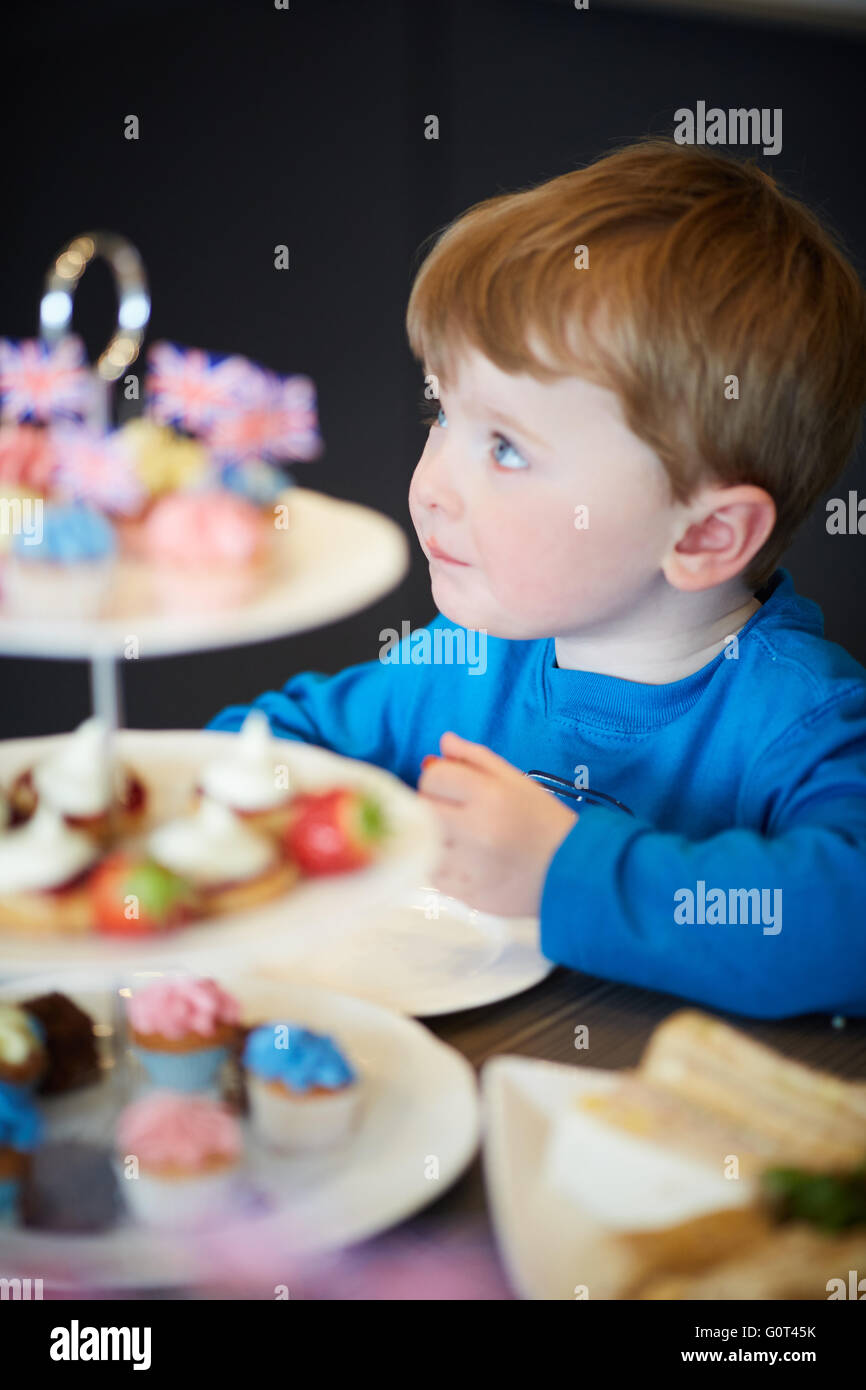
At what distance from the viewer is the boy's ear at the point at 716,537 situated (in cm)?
114

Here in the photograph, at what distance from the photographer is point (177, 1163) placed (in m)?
0.76

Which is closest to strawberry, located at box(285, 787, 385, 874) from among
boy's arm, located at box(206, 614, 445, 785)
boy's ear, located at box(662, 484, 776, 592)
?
boy's ear, located at box(662, 484, 776, 592)

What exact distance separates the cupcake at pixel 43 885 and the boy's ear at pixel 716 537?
594 mm

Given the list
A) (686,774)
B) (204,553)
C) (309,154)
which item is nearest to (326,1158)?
(204,553)

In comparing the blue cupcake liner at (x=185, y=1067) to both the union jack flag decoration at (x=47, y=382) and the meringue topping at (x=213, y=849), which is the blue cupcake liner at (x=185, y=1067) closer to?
the meringue topping at (x=213, y=849)

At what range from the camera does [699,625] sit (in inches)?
50.4

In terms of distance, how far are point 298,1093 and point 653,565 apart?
1.80 ft

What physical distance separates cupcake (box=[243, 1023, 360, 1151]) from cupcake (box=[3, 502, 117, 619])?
300mm

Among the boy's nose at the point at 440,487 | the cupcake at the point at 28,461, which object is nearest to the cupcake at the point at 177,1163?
the cupcake at the point at 28,461

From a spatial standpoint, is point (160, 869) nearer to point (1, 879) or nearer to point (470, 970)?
point (1, 879)

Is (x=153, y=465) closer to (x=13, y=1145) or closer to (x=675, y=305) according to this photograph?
(x=13, y=1145)

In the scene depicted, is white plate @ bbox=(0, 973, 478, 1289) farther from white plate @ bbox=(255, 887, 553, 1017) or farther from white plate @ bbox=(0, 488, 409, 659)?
white plate @ bbox=(0, 488, 409, 659)

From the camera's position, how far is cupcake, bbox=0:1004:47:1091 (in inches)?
31.9
